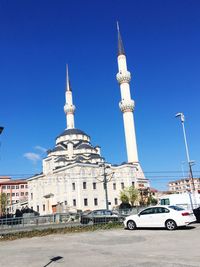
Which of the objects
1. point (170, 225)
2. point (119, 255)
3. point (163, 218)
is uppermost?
point (163, 218)

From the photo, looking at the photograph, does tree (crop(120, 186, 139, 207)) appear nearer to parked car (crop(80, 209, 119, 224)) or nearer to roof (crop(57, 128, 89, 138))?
roof (crop(57, 128, 89, 138))

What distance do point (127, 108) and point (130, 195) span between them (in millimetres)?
19042

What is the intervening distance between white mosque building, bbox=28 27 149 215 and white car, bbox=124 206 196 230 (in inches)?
1660

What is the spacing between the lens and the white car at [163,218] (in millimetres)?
17828

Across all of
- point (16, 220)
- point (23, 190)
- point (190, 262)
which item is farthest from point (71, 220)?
point (23, 190)

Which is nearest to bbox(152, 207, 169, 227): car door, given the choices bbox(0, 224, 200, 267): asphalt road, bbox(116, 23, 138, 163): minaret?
bbox(0, 224, 200, 267): asphalt road

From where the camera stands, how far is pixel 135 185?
7362cm

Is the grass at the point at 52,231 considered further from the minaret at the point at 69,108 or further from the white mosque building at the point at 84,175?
the minaret at the point at 69,108

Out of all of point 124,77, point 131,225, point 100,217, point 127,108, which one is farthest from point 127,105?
point 131,225

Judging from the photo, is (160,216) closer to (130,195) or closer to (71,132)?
Result: (130,195)

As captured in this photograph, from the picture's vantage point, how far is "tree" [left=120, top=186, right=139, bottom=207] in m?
66.2

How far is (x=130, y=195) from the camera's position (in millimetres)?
66625

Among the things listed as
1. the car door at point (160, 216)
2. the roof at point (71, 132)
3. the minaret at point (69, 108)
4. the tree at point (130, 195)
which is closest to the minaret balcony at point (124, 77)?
the minaret at point (69, 108)

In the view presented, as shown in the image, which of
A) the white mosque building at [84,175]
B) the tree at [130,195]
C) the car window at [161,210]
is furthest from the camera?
the white mosque building at [84,175]
